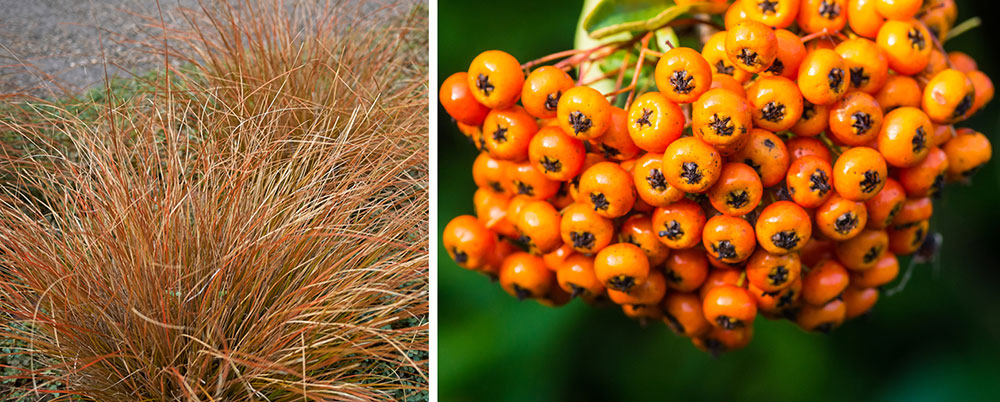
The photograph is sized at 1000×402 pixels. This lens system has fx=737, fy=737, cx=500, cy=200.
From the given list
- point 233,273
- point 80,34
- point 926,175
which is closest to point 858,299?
point 926,175

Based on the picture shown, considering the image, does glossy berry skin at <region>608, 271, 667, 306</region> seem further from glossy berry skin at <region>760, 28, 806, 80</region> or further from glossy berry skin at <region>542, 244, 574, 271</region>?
glossy berry skin at <region>760, 28, 806, 80</region>

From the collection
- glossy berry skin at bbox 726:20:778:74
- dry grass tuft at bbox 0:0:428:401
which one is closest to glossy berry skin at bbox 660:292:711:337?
glossy berry skin at bbox 726:20:778:74

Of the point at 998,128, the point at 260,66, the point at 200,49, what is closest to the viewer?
the point at 998,128

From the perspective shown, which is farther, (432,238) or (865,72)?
(432,238)

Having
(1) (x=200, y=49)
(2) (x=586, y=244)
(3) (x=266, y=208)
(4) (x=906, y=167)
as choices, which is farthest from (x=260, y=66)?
(4) (x=906, y=167)

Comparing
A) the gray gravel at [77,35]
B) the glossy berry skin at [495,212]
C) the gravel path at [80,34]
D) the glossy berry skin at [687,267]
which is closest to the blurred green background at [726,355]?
the glossy berry skin at [495,212]

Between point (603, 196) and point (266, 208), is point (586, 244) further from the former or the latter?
point (266, 208)

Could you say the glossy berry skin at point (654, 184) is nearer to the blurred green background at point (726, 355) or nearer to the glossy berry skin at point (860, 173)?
the glossy berry skin at point (860, 173)
